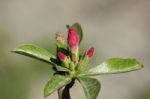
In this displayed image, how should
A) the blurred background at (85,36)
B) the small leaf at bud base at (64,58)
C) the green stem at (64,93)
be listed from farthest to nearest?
the blurred background at (85,36)
the small leaf at bud base at (64,58)
the green stem at (64,93)

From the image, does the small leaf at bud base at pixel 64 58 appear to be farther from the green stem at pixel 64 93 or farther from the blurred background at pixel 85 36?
the blurred background at pixel 85 36

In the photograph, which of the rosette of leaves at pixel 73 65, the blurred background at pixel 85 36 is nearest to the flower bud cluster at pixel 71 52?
the rosette of leaves at pixel 73 65

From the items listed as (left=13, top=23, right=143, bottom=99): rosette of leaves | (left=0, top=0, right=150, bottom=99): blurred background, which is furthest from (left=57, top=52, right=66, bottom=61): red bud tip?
(left=0, top=0, right=150, bottom=99): blurred background

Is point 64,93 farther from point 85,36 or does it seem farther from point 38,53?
point 85,36

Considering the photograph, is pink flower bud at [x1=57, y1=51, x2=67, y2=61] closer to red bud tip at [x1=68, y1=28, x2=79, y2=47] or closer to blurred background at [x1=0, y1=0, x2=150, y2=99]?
red bud tip at [x1=68, y1=28, x2=79, y2=47]

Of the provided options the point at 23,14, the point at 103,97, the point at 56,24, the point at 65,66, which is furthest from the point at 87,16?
the point at 65,66

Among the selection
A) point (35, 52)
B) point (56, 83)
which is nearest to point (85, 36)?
point (35, 52)

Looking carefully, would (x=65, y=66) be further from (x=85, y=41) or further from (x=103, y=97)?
(x=85, y=41)
